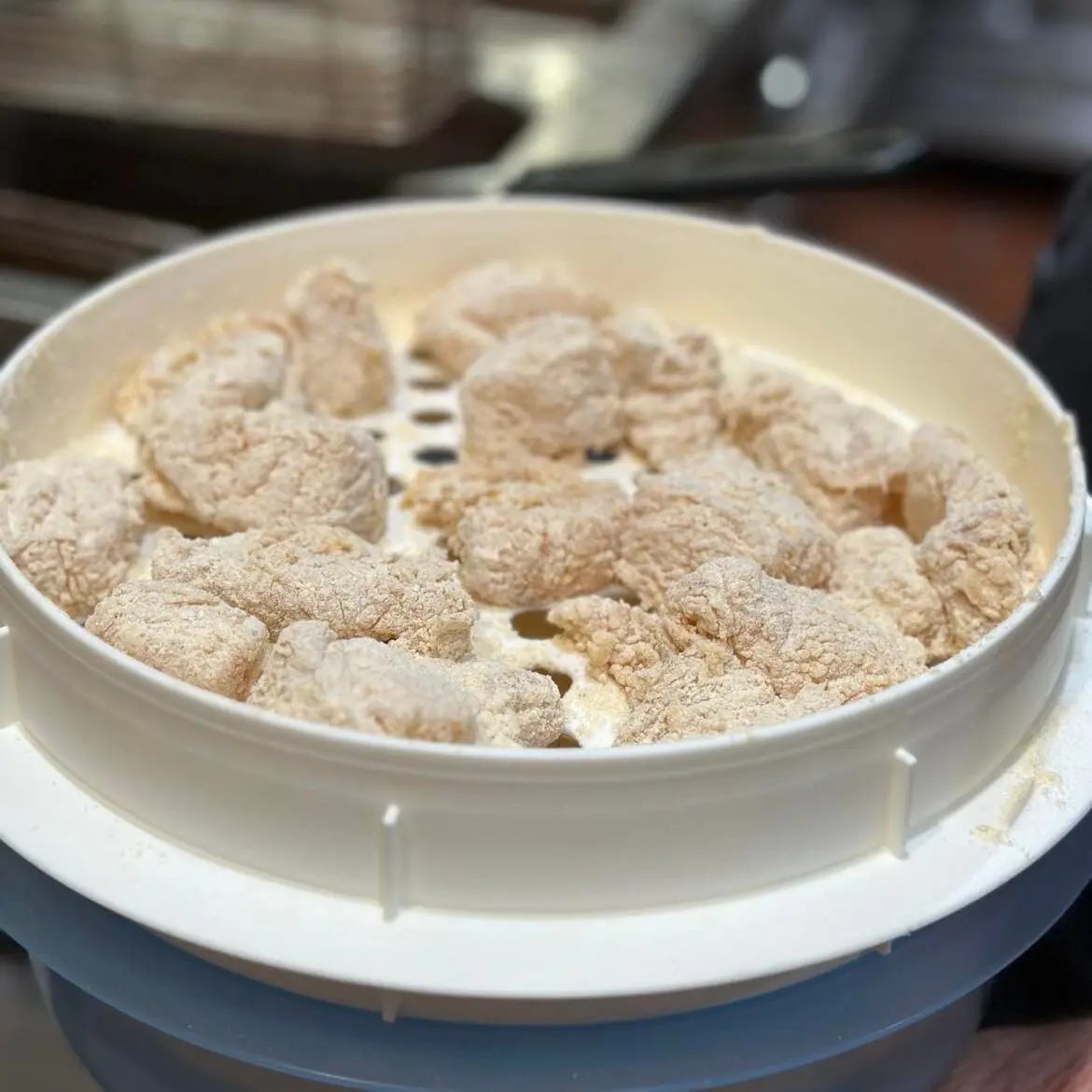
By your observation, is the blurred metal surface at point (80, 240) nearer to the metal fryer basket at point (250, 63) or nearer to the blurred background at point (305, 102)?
the blurred background at point (305, 102)

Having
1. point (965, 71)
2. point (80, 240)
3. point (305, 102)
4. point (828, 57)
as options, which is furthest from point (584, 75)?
point (965, 71)

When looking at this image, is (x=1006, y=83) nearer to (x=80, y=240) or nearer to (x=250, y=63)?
(x=250, y=63)

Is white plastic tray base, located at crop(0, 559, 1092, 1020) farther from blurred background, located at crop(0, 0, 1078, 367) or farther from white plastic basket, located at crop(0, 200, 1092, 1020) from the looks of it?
blurred background, located at crop(0, 0, 1078, 367)

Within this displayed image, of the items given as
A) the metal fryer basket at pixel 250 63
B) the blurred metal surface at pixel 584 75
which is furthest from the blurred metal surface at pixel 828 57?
the metal fryer basket at pixel 250 63

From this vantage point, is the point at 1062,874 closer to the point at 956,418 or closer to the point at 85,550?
the point at 956,418

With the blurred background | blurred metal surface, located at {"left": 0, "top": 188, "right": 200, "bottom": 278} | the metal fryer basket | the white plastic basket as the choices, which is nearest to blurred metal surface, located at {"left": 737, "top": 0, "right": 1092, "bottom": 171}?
the blurred background

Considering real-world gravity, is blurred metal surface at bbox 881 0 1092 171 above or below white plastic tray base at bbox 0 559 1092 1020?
below
